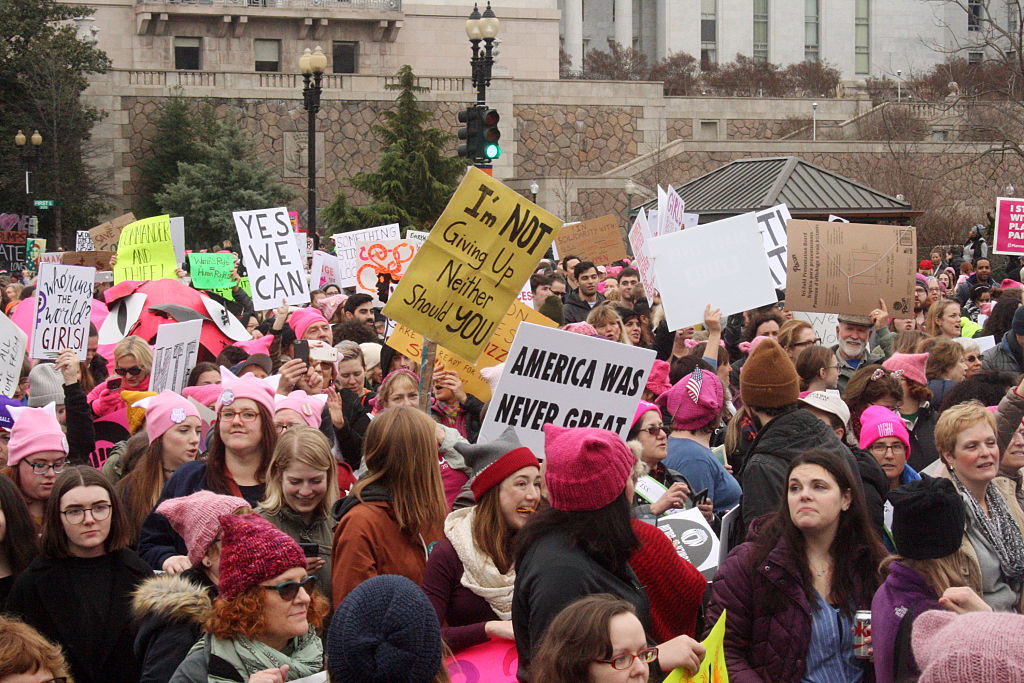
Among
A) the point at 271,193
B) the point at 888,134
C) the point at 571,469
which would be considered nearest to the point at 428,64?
the point at 271,193

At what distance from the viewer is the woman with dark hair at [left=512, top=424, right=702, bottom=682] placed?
10.4ft

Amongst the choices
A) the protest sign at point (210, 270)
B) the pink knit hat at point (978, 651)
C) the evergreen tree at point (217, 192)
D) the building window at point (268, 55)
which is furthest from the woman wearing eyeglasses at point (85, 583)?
the building window at point (268, 55)

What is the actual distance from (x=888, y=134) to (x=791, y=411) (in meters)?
37.2

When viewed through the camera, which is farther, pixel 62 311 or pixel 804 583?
pixel 62 311

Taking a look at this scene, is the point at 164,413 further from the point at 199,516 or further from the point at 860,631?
the point at 860,631

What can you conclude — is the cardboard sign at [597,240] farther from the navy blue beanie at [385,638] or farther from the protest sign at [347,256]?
the navy blue beanie at [385,638]

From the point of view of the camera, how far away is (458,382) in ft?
20.8

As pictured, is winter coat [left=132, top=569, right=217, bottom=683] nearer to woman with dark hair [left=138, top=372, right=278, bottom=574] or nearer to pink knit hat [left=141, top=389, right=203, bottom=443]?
woman with dark hair [left=138, top=372, right=278, bottom=574]

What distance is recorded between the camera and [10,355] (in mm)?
7035

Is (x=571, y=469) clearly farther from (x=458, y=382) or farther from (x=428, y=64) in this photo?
(x=428, y=64)

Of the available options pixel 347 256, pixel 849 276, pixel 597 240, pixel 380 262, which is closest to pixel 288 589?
pixel 849 276

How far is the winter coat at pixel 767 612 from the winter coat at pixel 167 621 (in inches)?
57.0

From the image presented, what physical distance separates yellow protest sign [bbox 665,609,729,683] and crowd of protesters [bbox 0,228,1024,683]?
0.02m

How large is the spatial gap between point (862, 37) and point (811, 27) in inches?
114
